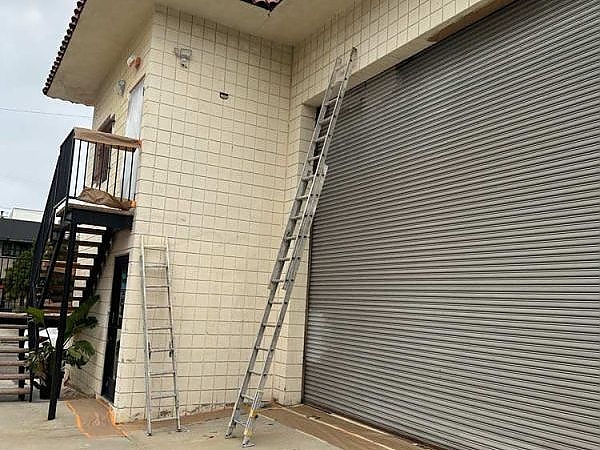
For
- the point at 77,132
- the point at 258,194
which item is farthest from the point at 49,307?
the point at 258,194

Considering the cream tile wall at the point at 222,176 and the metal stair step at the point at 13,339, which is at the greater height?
the cream tile wall at the point at 222,176

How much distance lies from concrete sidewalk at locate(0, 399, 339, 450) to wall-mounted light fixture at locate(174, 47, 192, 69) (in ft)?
14.9

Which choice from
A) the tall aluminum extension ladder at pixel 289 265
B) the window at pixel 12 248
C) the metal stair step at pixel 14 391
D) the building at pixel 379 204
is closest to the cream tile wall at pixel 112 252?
the building at pixel 379 204

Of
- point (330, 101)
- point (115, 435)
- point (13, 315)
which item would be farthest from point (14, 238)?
point (330, 101)

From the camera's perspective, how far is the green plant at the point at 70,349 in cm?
749

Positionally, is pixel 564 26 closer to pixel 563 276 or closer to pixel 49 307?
pixel 563 276

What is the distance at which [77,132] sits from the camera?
22.7ft

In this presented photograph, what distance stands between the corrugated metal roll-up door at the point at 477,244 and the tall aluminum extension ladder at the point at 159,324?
1.83 m

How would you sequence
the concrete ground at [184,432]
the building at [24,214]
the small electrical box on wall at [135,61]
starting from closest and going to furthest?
1. the concrete ground at [184,432]
2. the small electrical box on wall at [135,61]
3. the building at [24,214]

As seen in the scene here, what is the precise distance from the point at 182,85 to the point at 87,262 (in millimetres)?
3721

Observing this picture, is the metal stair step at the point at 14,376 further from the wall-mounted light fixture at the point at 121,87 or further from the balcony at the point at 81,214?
the wall-mounted light fixture at the point at 121,87

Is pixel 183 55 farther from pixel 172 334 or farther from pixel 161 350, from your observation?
pixel 161 350

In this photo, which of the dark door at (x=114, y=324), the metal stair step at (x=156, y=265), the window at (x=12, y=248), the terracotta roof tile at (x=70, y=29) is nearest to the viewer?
the metal stair step at (x=156, y=265)

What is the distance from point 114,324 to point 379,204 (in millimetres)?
4002
